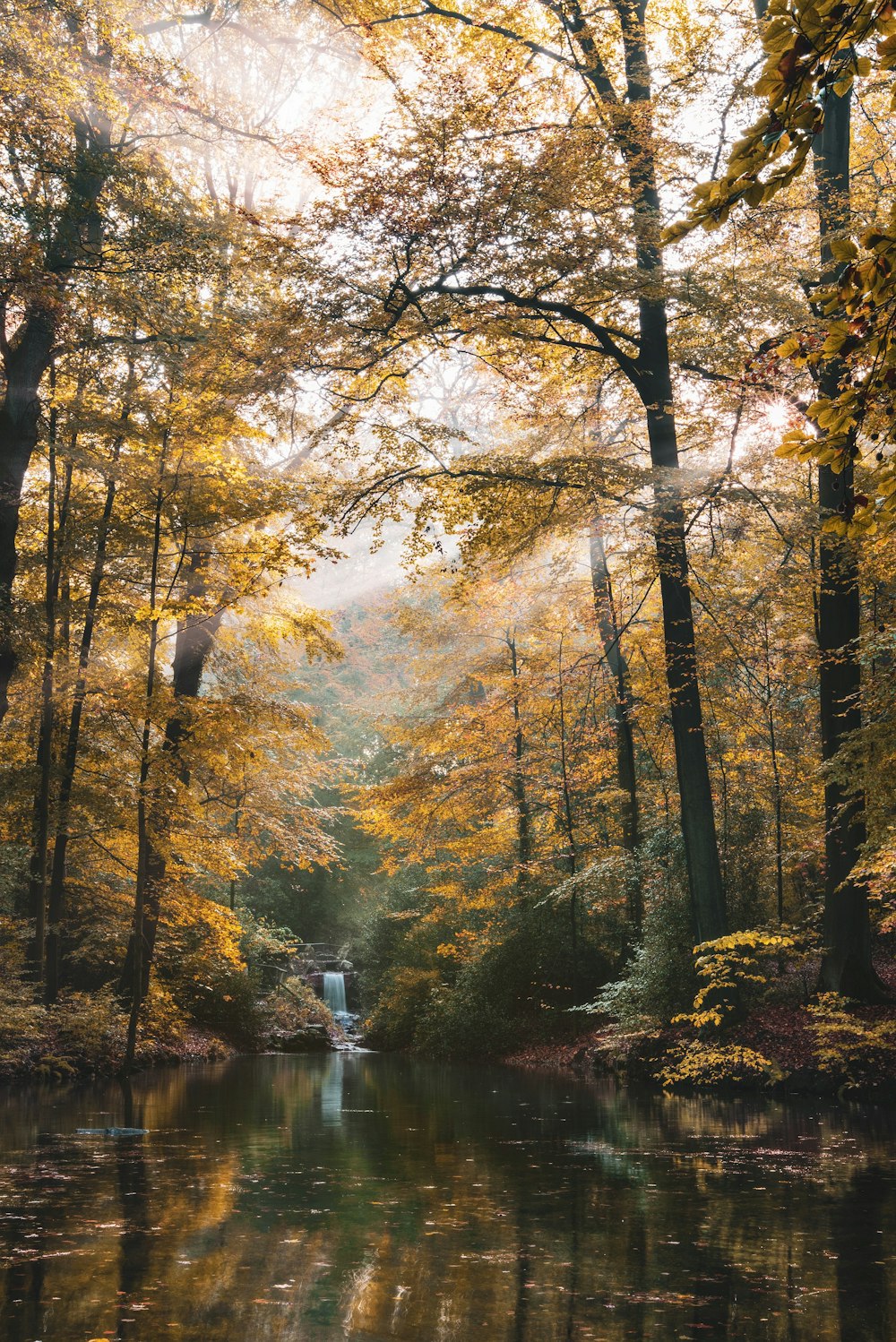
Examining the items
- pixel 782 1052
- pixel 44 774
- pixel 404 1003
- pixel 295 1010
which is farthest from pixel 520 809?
pixel 295 1010

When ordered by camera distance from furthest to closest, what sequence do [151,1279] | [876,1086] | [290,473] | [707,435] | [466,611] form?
[466,611] → [290,473] → [707,435] → [876,1086] → [151,1279]

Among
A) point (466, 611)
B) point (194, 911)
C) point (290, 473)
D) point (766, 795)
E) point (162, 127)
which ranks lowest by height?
point (194, 911)

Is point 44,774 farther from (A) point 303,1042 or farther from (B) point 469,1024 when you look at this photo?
(A) point 303,1042

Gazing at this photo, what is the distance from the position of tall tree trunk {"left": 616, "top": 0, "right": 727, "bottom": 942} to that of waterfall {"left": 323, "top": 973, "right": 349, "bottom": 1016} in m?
20.6

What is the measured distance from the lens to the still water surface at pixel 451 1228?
361cm

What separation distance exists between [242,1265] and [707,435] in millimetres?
10827

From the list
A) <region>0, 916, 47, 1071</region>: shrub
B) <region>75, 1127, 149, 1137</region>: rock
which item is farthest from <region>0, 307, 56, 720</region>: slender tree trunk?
<region>75, 1127, 149, 1137</region>: rock

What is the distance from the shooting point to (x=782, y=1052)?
11.2 meters

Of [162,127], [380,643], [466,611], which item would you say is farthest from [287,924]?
[162,127]

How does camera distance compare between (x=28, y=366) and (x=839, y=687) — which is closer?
(x=839, y=687)

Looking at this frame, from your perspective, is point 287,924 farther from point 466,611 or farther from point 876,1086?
point 876,1086

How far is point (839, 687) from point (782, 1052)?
158 inches

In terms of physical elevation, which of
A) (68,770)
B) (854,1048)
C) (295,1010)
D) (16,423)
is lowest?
(295,1010)

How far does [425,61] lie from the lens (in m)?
9.95
